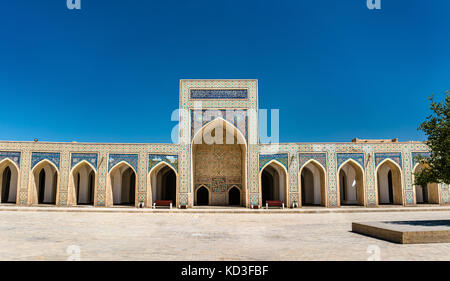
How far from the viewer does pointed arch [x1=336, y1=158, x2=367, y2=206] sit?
53.5 feet

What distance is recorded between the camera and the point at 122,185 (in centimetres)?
1902

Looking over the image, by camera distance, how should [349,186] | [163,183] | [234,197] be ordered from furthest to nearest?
[163,183], [234,197], [349,186]

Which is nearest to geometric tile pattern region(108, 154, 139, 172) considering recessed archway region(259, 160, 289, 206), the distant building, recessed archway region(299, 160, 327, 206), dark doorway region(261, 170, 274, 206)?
the distant building

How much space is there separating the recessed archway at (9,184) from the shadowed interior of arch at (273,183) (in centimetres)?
1536

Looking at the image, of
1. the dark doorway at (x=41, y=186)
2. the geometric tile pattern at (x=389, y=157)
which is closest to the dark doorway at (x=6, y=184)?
the dark doorway at (x=41, y=186)

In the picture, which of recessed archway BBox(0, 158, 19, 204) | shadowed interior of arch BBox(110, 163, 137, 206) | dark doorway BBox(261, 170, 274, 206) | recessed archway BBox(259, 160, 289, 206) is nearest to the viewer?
shadowed interior of arch BBox(110, 163, 137, 206)

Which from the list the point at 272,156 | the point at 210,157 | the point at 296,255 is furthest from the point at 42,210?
the point at 296,255

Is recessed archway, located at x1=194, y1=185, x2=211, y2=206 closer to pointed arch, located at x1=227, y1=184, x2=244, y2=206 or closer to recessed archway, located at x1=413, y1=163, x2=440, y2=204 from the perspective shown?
pointed arch, located at x1=227, y1=184, x2=244, y2=206

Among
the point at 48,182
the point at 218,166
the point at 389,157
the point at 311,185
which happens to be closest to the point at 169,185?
the point at 218,166

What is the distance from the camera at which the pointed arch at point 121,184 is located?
16620 millimetres

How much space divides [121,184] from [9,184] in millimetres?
7128

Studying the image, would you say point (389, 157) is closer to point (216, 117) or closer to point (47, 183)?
point (216, 117)

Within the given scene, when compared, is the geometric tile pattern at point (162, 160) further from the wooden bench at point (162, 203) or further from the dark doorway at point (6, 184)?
the dark doorway at point (6, 184)

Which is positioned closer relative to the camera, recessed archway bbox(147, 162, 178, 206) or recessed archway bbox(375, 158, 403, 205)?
recessed archway bbox(147, 162, 178, 206)
